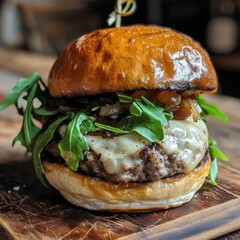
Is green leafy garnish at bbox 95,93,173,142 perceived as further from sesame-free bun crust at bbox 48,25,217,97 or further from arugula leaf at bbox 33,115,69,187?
arugula leaf at bbox 33,115,69,187

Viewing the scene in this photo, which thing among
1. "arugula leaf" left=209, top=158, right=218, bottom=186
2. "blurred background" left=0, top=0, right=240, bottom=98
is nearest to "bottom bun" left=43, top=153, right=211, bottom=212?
"arugula leaf" left=209, top=158, right=218, bottom=186

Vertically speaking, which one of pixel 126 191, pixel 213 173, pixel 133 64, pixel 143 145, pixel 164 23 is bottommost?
pixel 164 23

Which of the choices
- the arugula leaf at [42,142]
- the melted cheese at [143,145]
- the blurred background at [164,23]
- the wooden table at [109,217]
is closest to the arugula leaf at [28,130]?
the arugula leaf at [42,142]

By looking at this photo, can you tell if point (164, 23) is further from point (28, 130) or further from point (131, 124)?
point (131, 124)

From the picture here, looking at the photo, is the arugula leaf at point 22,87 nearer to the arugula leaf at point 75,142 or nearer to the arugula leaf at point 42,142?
the arugula leaf at point 42,142

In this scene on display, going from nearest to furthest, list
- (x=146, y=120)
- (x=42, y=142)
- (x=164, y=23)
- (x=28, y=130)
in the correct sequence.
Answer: (x=146, y=120), (x=42, y=142), (x=28, y=130), (x=164, y=23)

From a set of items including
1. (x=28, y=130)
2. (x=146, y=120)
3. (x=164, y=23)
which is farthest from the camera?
(x=164, y=23)

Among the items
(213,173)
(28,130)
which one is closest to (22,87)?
(28,130)

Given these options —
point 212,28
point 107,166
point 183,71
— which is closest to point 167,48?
point 183,71
